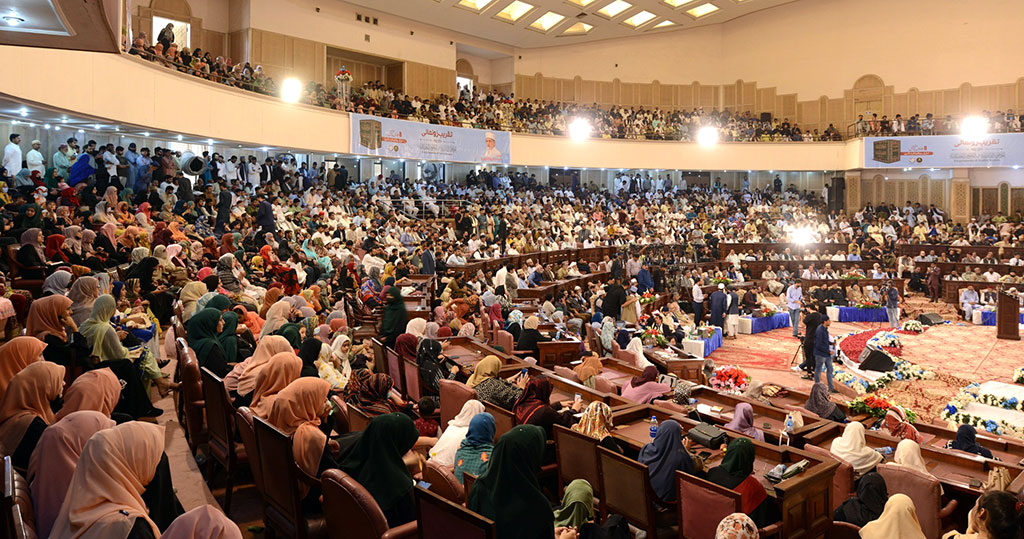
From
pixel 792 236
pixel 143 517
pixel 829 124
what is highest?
pixel 829 124

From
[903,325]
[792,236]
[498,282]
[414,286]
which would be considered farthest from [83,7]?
[792,236]

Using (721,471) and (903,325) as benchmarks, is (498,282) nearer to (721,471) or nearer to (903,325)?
(903,325)

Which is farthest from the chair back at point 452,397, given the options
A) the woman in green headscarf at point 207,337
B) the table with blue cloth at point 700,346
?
the table with blue cloth at point 700,346

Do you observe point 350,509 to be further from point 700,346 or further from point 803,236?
point 803,236

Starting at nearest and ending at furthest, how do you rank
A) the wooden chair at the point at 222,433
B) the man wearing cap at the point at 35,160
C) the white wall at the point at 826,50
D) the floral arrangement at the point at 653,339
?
1. the wooden chair at the point at 222,433
2. the man wearing cap at the point at 35,160
3. the floral arrangement at the point at 653,339
4. the white wall at the point at 826,50

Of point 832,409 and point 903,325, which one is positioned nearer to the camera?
point 832,409

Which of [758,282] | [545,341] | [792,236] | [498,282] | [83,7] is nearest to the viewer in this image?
[83,7]

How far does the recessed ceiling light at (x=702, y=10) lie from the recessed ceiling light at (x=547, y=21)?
4.84 metres

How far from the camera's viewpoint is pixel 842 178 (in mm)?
28641

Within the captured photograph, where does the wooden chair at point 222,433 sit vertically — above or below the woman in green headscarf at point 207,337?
below

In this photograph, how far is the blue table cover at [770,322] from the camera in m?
16.7

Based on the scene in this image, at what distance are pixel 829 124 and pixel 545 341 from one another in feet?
80.9

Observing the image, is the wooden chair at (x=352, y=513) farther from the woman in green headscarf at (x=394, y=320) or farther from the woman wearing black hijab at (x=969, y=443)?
the woman wearing black hijab at (x=969, y=443)

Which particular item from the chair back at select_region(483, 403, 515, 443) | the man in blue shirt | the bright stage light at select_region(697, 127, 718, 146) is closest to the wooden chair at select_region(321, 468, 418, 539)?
the chair back at select_region(483, 403, 515, 443)
